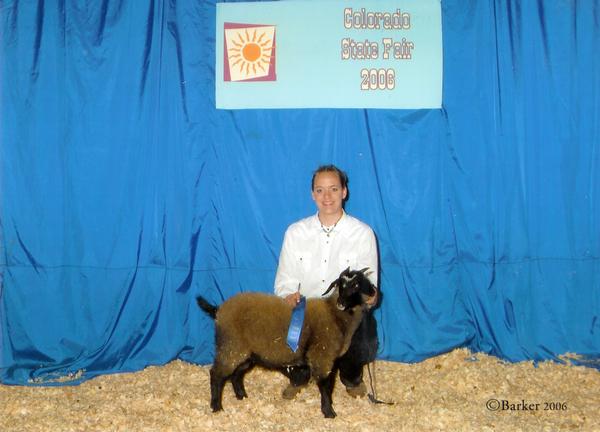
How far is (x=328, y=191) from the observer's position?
4.01m

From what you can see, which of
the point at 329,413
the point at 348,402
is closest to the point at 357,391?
the point at 348,402

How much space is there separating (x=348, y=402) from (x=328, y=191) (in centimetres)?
148

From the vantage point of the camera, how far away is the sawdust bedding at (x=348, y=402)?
3654mm

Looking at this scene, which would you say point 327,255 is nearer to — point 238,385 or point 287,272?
point 287,272

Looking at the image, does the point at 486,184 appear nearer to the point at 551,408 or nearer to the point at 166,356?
the point at 551,408

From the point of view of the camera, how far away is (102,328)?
477 centimetres

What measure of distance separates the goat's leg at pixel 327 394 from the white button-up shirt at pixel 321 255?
66 centimetres

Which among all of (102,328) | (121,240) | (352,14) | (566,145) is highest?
(352,14)

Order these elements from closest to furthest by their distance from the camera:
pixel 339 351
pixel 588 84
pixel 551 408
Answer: pixel 339 351 < pixel 551 408 < pixel 588 84

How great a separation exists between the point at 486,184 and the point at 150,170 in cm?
274

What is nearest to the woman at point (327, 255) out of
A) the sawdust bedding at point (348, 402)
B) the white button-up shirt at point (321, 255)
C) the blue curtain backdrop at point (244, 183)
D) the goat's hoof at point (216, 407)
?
the white button-up shirt at point (321, 255)

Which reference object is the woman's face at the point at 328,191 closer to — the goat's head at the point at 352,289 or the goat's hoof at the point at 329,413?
the goat's head at the point at 352,289

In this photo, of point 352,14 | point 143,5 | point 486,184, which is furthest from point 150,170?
point 486,184

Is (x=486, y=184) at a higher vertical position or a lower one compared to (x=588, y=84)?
lower
